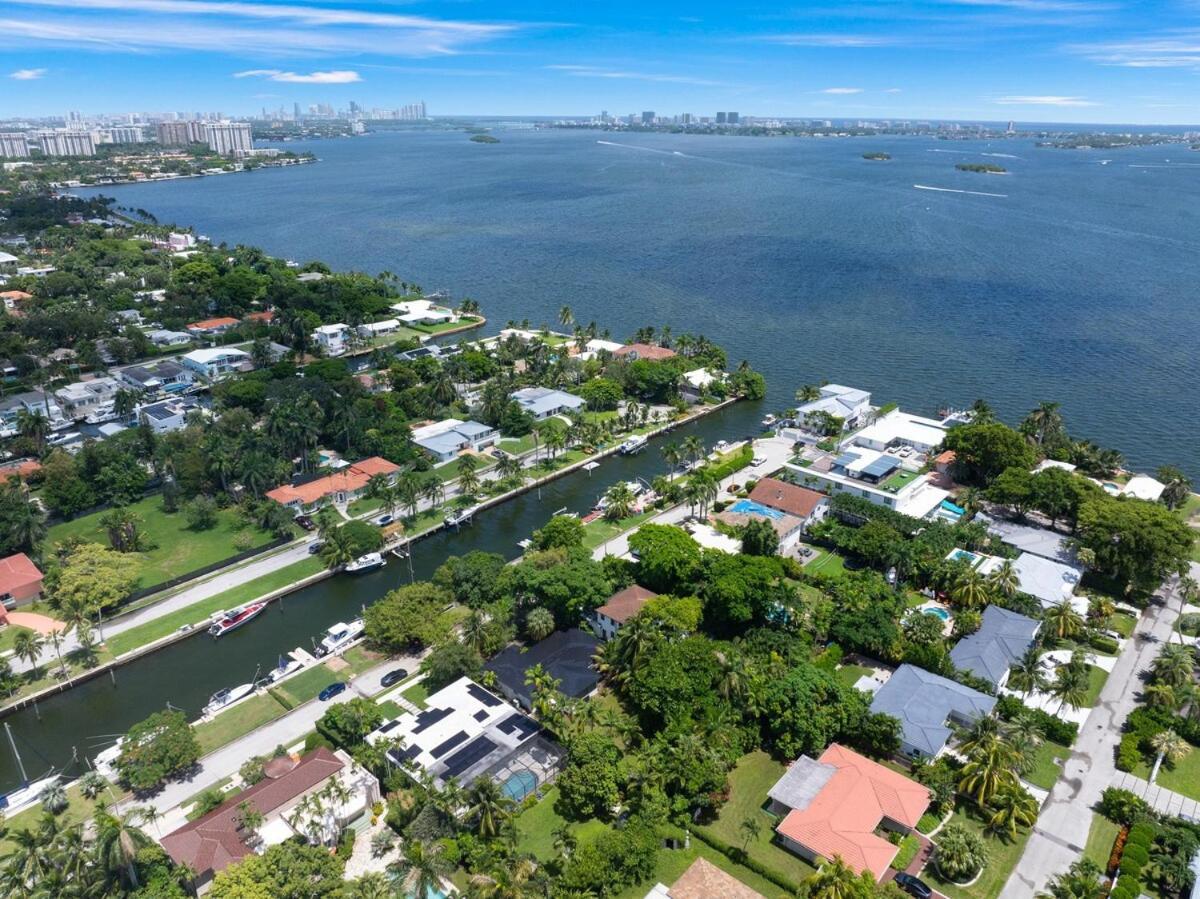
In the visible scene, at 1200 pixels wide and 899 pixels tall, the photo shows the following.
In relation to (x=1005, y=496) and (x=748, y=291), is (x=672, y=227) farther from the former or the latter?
(x=1005, y=496)

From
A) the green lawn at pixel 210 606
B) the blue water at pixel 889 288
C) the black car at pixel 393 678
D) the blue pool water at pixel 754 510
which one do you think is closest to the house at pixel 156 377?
the green lawn at pixel 210 606

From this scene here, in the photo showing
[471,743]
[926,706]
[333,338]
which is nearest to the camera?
[471,743]

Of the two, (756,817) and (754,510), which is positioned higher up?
(754,510)

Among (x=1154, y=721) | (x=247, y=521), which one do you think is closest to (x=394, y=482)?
(x=247, y=521)

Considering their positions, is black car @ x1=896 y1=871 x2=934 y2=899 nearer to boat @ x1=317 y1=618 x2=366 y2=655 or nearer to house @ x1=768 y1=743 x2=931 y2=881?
house @ x1=768 y1=743 x2=931 y2=881

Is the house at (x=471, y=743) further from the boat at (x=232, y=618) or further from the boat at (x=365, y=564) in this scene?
the boat at (x=365, y=564)

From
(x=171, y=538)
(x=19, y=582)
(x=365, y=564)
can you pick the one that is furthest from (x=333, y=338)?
(x=19, y=582)

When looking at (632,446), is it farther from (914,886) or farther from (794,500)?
(914,886)
